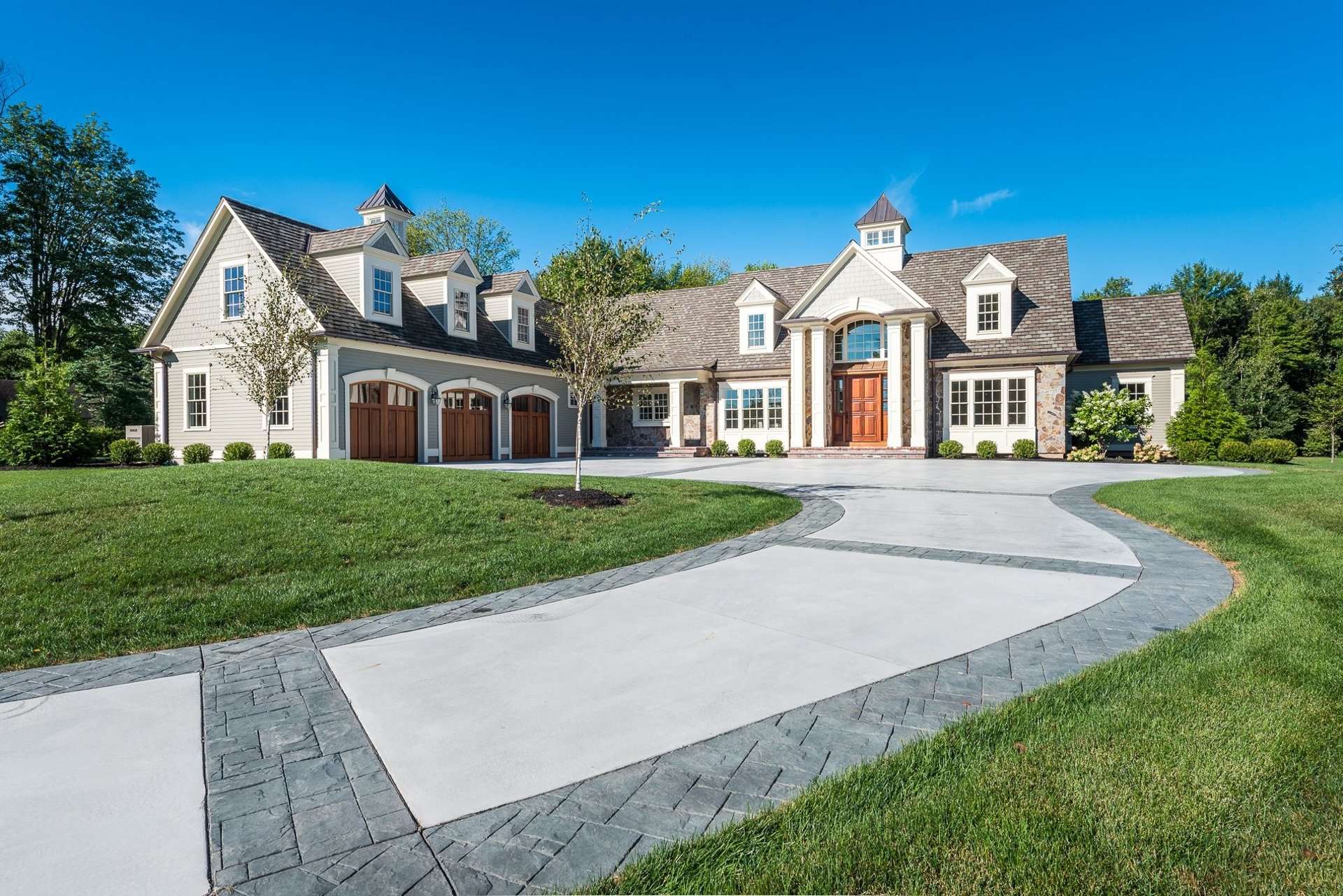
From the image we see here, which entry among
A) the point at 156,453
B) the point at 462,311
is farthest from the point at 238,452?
the point at 462,311

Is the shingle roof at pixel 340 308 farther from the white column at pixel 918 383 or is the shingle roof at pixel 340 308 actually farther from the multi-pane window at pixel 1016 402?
the multi-pane window at pixel 1016 402

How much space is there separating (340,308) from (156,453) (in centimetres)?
618

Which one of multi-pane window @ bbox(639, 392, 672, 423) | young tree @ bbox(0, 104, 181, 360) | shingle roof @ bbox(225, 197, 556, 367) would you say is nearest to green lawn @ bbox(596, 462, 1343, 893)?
shingle roof @ bbox(225, 197, 556, 367)

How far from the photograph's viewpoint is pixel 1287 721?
9.15ft

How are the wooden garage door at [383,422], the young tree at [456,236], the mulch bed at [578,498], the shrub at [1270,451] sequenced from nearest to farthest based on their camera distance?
the mulch bed at [578,498], the wooden garage door at [383,422], the shrub at [1270,451], the young tree at [456,236]

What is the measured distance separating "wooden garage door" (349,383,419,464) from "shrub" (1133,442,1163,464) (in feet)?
69.0

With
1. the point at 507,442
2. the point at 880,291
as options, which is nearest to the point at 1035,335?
the point at 880,291

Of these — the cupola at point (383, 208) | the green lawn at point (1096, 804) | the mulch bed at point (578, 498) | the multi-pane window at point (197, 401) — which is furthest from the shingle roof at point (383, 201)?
the green lawn at point (1096, 804)

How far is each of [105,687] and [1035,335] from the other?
2429 centimetres

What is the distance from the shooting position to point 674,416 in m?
25.9

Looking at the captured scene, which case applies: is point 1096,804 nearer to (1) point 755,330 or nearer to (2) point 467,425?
(2) point 467,425

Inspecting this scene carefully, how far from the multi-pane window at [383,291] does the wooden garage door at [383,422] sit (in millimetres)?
Result: 2237

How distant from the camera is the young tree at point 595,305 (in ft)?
31.7

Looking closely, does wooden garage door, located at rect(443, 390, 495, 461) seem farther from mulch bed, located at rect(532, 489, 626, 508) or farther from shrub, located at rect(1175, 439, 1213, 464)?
shrub, located at rect(1175, 439, 1213, 464)
